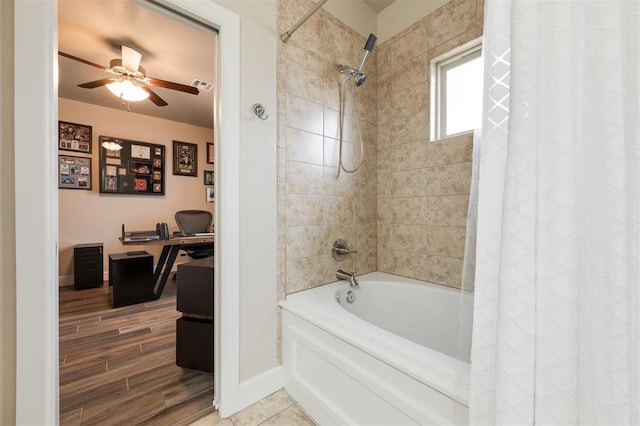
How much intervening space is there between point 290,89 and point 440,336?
1.79 metres

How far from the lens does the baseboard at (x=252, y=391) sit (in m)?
1.30

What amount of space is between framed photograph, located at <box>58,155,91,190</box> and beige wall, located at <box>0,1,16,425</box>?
3475mm

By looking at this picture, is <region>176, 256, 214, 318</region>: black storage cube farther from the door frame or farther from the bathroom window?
the bathroom window

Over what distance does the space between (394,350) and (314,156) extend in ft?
3.95

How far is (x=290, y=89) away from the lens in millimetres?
1558

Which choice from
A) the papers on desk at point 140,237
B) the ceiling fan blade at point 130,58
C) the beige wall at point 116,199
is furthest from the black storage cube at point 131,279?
the ceiling fan blade at point 130,58

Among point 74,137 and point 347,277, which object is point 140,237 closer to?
point 74,137

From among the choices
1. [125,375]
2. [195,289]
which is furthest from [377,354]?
[125,375]

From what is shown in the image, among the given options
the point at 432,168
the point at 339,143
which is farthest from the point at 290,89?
the point at 432,168

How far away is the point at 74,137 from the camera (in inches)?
138

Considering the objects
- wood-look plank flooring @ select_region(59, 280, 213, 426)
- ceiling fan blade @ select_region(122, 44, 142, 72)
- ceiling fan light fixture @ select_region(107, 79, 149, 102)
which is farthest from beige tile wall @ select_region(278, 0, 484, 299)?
ceiling fan light fixture @ select_region(107, 79, 149, 102)

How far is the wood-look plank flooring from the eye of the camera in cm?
133

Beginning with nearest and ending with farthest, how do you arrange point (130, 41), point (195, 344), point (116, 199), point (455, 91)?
point (195, 344), point (455, 91), point (130, 41), point (116, 199)

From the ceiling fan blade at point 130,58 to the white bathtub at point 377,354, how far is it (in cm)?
259
